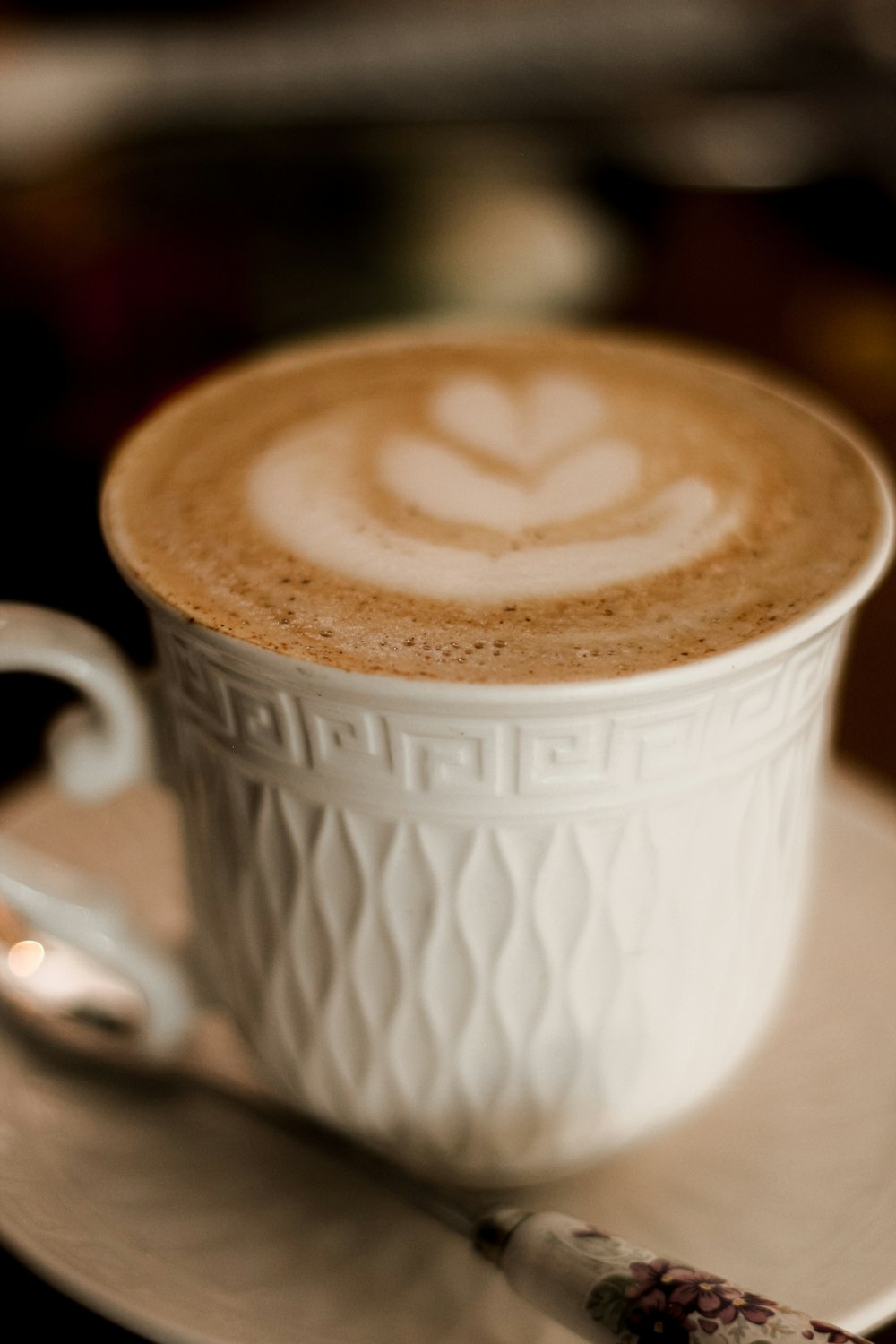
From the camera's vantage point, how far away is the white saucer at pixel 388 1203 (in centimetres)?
43

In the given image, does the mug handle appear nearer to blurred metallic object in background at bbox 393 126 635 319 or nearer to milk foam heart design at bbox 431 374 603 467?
milk foam heart design at bbox 431 374 603 467

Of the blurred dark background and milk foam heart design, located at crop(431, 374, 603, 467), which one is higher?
milk foam heart design, located at crop(431, 374, 603, 467)

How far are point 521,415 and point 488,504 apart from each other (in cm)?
9

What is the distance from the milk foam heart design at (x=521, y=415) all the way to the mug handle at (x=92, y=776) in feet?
0.56

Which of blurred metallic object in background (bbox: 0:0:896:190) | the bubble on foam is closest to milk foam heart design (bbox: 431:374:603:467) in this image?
the bubble on foam

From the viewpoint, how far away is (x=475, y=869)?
1.32 ft

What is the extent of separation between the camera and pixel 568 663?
369 mm

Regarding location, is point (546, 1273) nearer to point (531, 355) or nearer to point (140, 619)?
point (531, 355)

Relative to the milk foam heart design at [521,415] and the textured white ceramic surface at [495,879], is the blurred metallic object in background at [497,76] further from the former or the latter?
the textured white ceramic surface at [495,879]

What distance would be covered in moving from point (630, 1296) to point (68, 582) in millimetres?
700

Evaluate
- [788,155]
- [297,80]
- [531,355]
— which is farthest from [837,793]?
[297,80]

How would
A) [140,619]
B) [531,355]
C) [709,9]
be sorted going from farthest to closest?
1. [709,9]
2. [140,619]
3. [531,355]

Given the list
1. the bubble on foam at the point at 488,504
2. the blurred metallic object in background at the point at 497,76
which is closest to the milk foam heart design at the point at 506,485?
the bubble on foam at the point at 488,504

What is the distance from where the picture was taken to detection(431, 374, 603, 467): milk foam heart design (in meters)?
0.50
